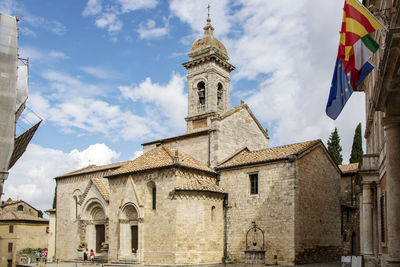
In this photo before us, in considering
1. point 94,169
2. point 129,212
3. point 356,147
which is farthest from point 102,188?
point 356,147

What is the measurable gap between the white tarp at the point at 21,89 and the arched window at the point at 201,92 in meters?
14.8

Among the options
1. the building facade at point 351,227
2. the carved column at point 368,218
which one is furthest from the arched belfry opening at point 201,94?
the carved column at point 368,218

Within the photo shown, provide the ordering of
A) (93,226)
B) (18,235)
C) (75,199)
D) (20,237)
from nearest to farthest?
(93,226) < (75,199) < (18,235) < (20,237)

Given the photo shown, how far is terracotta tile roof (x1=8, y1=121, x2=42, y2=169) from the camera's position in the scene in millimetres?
24559

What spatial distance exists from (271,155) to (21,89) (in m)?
16.0

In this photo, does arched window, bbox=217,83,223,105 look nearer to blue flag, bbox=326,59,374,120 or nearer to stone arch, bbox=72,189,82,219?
stone arch, bbox=72,189,82,219

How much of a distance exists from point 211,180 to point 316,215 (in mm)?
7351

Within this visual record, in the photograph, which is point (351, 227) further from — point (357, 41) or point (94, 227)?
point (357, 41)

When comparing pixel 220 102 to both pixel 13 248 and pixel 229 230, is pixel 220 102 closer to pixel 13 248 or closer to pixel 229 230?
pixel 229 230

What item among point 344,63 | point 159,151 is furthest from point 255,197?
point 344,63

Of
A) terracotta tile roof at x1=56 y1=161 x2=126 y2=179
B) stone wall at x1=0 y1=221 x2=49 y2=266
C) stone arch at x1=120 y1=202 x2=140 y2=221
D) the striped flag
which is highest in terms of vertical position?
the striped flag

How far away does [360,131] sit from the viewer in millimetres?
44375

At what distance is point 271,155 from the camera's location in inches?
1062

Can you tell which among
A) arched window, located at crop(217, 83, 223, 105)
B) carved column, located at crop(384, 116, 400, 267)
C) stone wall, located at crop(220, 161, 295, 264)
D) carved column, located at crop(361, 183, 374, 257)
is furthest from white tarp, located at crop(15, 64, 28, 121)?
carved column, located at crop(384, 116, 400, 267)
